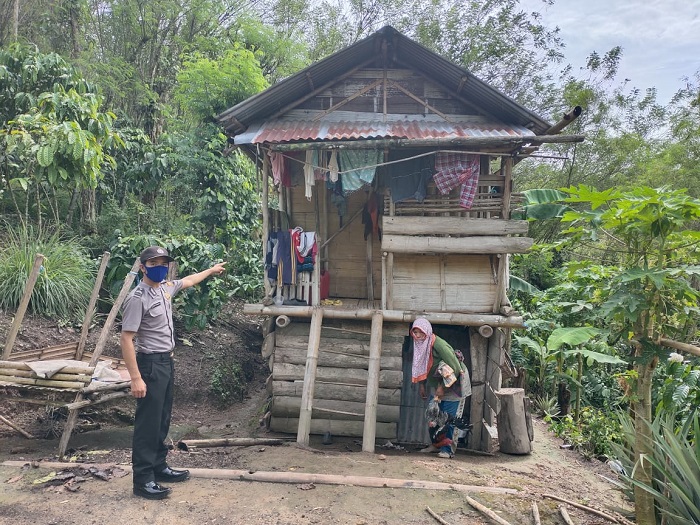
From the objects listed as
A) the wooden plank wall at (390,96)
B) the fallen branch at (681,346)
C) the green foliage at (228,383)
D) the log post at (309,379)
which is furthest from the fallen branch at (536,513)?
the green foliage at (228,383)

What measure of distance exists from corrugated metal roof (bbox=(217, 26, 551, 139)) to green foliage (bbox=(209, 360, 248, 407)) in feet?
15.4

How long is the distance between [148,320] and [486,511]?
359cm

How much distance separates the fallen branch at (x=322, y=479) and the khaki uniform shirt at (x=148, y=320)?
1.51 m

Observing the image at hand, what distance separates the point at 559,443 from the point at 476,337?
259 centimetres

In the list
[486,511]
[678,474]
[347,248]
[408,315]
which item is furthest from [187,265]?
[678,474]

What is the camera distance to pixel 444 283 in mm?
7270

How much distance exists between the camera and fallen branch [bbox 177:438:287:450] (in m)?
6.15

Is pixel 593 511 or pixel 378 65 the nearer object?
pixel 593 511

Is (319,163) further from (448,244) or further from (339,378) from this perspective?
(339,378)

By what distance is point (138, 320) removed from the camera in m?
4.24

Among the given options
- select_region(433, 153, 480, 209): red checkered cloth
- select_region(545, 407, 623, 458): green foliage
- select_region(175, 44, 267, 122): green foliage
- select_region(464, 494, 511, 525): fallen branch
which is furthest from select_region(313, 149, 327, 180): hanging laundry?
select_region(545, 407, 623, 458): green foliage

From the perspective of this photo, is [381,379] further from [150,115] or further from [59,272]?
[150,115]

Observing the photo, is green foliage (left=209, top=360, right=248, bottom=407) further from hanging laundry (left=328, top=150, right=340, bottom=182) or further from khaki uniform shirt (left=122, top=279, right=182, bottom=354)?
khaki uniform shirt (left=122, top=279, right=182, bottom=354)

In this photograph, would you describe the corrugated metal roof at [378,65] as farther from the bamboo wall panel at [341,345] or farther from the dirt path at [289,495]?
the dirt path at [289,495]
